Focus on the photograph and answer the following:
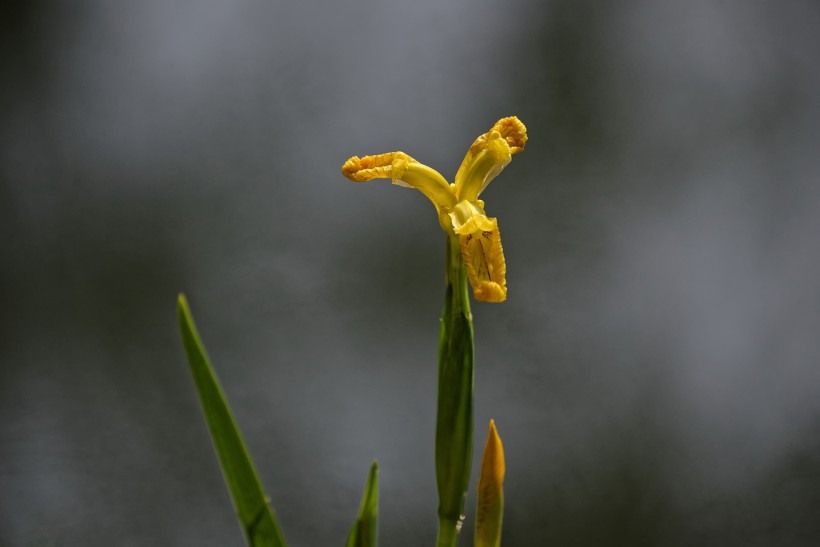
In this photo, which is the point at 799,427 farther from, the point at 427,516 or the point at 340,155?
the point at 340,155

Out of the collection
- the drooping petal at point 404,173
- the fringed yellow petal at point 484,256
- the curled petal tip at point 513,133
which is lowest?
the fringed yellow petal at point 484,256

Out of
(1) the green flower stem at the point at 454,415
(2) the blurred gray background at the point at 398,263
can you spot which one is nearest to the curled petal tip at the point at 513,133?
(1) the green flower stem at the point at 454,415

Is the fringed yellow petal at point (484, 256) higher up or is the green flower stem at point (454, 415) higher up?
the fringed yellow petal at point (484, 256)

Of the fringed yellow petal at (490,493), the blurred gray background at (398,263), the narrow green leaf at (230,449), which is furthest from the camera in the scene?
the blurred gray background at (398,263)

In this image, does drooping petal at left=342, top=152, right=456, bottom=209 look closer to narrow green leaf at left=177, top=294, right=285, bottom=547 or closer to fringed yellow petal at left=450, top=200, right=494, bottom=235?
fringed yellow petal at left=450, top=200, right=494, bottom=235

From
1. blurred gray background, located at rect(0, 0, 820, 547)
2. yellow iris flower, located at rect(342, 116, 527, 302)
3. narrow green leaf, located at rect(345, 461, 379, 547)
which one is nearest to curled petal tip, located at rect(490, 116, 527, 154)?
yellow iris flower, located at rect(342, 116, 527, 302)

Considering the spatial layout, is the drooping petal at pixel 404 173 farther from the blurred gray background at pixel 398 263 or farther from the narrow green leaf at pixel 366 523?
the blurred gray background at pixel 398 263

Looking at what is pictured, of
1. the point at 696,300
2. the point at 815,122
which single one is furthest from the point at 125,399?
the point at 815,122
